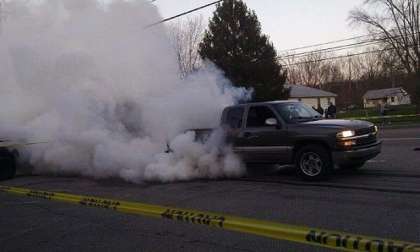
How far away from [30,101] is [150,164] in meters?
5.72

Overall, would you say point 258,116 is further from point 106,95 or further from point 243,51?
point 243,51

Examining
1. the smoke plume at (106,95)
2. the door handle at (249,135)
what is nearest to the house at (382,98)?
the smoke plume at (106,95)

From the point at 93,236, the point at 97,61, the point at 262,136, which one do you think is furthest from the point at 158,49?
the point at 93,236

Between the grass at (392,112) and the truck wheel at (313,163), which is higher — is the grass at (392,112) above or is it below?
above

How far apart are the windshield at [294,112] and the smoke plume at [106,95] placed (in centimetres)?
151

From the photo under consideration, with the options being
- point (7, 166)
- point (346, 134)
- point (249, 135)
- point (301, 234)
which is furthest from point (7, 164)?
point (301, 234)

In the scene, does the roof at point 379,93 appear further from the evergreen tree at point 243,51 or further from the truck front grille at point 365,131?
the truck front grille at point 365,131

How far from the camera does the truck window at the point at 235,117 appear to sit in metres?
11.2

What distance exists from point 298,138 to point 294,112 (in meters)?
0.91

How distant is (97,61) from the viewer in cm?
1435

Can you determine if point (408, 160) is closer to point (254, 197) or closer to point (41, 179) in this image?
point (254, 197)

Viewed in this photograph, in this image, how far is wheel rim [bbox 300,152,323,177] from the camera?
32.1 feet

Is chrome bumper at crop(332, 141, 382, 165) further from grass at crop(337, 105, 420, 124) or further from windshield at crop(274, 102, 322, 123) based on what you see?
grass at crop(337, 105, 420, 124)

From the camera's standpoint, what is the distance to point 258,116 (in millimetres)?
10992
